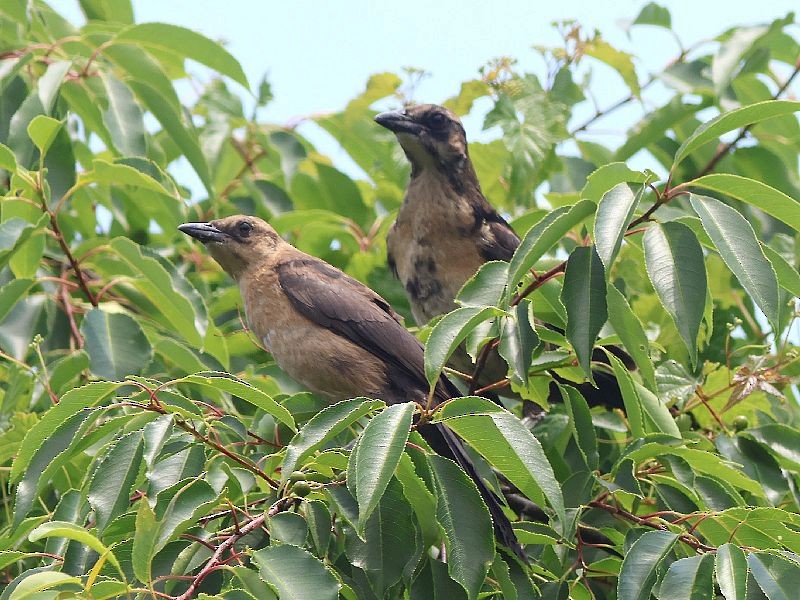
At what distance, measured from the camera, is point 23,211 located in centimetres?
452

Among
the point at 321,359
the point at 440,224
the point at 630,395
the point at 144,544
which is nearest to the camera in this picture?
the point at 144,544

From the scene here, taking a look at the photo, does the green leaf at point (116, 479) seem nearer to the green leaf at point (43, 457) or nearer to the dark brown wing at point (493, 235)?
the green leaf at point (43, 457)

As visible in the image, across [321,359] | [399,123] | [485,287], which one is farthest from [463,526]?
[399,123]

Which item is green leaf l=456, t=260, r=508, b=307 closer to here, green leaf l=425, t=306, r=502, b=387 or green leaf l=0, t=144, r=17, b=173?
green leaf l=425, t=306, r=502, b=387

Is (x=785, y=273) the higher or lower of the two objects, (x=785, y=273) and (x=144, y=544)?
the higher

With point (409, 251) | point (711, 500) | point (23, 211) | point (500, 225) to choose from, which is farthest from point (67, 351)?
point (711, 500)

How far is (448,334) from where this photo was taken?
3.04 m

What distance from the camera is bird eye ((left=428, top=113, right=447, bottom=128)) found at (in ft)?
19.5

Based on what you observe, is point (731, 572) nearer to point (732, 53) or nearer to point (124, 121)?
point (124, 121)

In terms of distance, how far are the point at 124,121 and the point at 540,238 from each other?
8.15 feet

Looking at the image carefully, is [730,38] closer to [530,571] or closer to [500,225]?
[500,225]

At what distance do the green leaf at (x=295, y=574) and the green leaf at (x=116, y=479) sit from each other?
49 centimetres

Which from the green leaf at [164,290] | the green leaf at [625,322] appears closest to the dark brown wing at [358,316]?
the green leaf at [164,290]

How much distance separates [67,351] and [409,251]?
1.65 meters
